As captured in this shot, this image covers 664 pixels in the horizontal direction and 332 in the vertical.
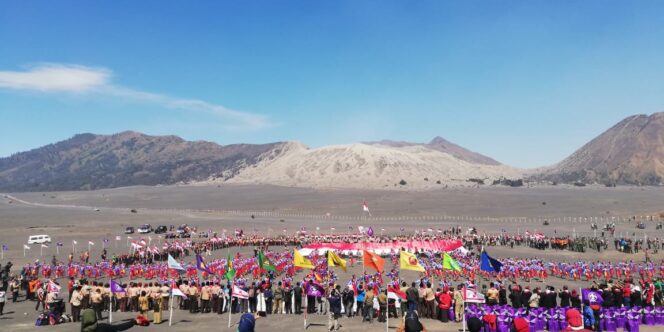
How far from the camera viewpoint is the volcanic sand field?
73.1 feet

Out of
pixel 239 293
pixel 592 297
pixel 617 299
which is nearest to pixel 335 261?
pixel 239 293

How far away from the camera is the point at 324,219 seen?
3469 inches

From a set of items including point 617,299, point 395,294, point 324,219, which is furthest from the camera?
point 324,219

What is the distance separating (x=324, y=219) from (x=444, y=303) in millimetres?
68709

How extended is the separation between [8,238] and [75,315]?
5357 cm

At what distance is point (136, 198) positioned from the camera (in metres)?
158

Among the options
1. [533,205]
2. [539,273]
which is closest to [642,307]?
[539,273]

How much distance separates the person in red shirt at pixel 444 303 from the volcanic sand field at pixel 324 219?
19.9 inches

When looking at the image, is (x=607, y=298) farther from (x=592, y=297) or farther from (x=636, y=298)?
(x=636, y=298)

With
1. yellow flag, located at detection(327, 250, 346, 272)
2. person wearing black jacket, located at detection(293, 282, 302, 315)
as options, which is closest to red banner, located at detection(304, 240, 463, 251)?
yellow flag, located at detection(327, 250, 346, 272)

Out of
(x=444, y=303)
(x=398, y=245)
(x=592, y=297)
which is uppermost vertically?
(x=592, y=297)

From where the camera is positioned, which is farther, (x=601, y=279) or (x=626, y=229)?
(x=626, y=229)

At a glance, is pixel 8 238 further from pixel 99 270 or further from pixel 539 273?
pixel 539 273

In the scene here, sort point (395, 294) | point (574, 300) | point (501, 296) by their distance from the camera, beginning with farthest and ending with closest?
point (395, 294) < point (501, 296) < point (574, 300)
